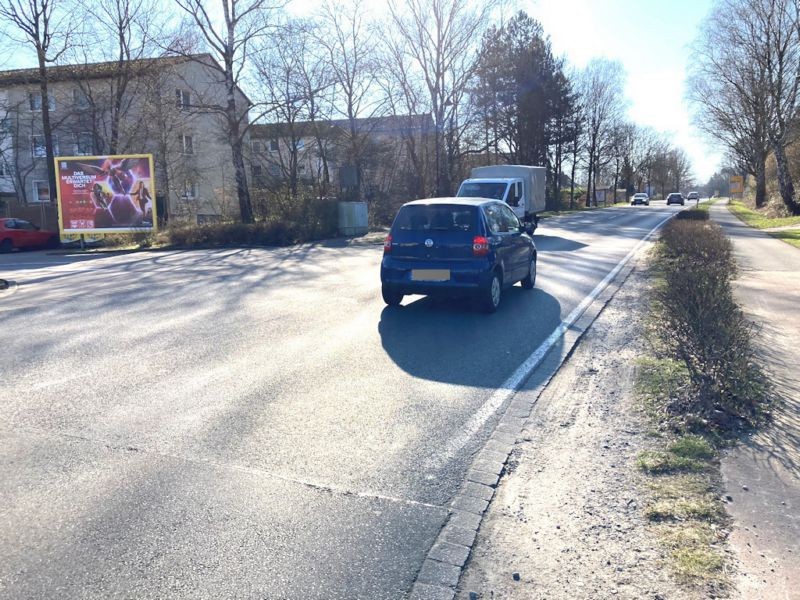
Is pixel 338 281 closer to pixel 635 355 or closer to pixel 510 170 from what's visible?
pixel 635 355

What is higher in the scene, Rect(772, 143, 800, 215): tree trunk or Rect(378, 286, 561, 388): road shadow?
Rect(772, 143, 800, 215): tree trunk

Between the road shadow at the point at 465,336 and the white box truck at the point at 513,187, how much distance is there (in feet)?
41.0

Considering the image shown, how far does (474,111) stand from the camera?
143ft

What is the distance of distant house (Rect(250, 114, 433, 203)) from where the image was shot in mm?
34281

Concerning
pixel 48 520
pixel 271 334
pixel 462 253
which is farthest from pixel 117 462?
pixel 462 253

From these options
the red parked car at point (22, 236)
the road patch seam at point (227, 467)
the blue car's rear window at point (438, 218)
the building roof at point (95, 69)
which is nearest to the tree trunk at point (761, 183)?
the building roof at point (95, 69)

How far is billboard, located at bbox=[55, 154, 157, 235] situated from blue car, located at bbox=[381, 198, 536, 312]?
20.9 m

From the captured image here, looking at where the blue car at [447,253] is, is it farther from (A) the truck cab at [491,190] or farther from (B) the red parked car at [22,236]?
(B) the red parked car at [22,236]

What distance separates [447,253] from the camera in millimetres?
9227

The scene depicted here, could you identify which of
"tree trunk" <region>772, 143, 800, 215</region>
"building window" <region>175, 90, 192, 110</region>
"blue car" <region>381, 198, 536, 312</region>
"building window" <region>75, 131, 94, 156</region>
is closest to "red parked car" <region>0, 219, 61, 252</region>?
"building window" <region>175, 90, 192, 110</region>

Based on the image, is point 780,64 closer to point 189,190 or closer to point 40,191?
point 189,190

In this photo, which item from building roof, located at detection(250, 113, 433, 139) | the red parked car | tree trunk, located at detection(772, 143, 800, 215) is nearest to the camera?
the red parked car

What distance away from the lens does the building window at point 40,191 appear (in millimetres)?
46250

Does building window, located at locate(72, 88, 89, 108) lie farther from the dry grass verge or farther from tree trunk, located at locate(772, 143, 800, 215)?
tree trunk, located at locate(772, 143, 800, 215)
